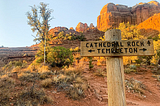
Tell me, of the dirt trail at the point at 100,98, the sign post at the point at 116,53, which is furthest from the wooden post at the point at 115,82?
the dirt trail at the point at 100,98

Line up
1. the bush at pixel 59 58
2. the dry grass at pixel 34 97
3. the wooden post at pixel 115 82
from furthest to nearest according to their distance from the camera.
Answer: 1. the bush at pixel 59 58
2. the dry grass at pixel 34 97
3. the wooden post at pixel 115 82

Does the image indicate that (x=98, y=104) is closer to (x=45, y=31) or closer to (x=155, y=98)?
(x=155, y=98)

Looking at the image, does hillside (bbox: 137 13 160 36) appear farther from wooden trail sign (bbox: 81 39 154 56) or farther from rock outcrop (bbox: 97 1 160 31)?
wooden trail sign (bbox: 81 39 154 56)

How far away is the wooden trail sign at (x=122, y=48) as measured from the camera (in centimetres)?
163

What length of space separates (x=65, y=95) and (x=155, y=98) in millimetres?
4258

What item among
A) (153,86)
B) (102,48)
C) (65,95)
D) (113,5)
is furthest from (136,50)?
(113,5)

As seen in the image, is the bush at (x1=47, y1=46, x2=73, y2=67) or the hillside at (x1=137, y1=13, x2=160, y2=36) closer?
the bush at (x1=47, y1=46, x2=73, y2=67)

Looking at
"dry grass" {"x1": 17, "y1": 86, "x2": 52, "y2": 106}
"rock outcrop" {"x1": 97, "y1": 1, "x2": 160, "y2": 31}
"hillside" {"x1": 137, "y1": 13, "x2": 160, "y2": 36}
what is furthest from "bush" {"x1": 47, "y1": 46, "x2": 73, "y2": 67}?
"rock outcrop" {"x1": 97, "y1": 1, "x2": 160, "y2": 31}

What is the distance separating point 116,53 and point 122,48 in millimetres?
147

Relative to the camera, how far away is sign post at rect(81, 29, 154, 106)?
1616 millimetres

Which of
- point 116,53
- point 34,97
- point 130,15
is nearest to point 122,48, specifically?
point 116,53

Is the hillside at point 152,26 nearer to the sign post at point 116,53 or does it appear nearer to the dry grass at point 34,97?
the sign post at point 116,53

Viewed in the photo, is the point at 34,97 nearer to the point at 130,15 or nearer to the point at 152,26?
the point at 152,26

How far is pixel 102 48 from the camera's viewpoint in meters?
1.69
